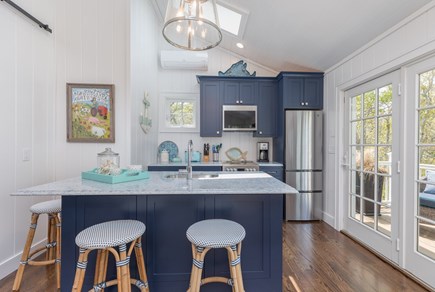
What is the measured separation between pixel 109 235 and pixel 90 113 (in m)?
1.90

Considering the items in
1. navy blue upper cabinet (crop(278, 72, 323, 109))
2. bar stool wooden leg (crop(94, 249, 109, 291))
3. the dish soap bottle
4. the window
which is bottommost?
bar stool wooden leg (crop(94, 249, 109, 291))

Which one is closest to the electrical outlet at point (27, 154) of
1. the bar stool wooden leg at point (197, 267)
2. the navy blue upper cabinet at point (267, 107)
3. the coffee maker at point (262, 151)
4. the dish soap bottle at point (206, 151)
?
the bar stool wooden leg at point (197, 267)

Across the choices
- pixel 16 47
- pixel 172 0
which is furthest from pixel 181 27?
pixel 16 47

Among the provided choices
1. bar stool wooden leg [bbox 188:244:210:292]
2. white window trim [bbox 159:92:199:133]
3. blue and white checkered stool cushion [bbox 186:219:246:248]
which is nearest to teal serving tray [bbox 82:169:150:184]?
blue and white checkered stool cushion [bbox 186:219:246:248]

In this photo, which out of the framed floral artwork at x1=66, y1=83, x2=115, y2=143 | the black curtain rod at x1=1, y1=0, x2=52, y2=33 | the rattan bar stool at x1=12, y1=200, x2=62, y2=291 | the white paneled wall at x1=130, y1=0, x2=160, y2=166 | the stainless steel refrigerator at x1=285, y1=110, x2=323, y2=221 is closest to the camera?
the rattan bar stool at x1=12, y1=200, x2=62, y2=291

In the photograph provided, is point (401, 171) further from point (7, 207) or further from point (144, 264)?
point (7, 207)

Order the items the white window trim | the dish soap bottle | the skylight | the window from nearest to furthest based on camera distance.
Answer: the window < the skylight < the dish soap bottle < the white window trim

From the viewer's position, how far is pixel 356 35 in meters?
2.51

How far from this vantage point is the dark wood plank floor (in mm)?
1907

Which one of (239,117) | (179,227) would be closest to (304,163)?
(239,117)

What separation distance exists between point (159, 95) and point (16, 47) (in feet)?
7.40

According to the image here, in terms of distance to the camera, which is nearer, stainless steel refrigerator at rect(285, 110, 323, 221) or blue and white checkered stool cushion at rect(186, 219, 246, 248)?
blue and white checkered stool cushion at rect(186, 219, 246, 248)

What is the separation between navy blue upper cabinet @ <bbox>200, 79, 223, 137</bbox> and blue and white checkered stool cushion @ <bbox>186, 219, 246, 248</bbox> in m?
2.54

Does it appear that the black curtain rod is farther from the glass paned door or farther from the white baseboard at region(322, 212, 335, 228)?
the white baseboard at region(322, 212, 335, 228)
